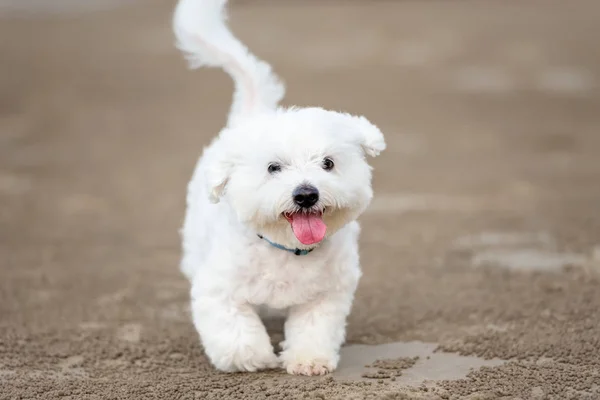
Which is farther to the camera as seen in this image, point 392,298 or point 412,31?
point 412,31

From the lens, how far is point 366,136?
13.6 feet

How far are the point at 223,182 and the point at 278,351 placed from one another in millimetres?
928

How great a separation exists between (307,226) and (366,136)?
516 millimetres

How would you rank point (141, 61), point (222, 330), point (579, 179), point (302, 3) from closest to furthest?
point (222, 330) → point (579, 179) → point (141, 61) → point (302, 3)

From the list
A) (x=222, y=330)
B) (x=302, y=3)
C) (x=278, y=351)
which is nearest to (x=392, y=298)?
(x=278, y=351)

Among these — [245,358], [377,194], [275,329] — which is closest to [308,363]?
[245,358]

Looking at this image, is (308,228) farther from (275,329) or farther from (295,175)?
(275,329)

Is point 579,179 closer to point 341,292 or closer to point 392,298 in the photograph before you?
point 392,298

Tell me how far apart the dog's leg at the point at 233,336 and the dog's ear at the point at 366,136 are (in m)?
0.86

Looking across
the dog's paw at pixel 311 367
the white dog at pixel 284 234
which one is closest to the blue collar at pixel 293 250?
the white dog at pixel 284 234

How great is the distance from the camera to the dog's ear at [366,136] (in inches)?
162

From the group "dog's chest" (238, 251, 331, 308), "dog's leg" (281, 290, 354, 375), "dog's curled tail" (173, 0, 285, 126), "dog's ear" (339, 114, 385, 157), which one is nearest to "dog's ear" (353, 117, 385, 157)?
"dog's ear" (339, 114, 385, 157)

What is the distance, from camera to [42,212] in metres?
8.32

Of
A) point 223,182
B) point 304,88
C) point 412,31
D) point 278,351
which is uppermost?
point 412,31
